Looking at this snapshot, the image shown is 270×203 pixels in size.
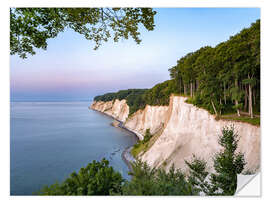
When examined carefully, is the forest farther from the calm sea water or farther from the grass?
the calm sea water

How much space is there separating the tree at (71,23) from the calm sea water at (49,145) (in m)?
1.40

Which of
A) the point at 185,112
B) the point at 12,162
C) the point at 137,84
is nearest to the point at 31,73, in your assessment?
the point at 12,162

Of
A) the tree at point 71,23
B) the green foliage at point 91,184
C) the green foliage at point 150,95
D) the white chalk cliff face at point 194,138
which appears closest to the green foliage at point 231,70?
the white chalk cliff face at point 194,138

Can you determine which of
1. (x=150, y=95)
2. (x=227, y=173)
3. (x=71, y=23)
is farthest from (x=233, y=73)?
(x=150, y=95)

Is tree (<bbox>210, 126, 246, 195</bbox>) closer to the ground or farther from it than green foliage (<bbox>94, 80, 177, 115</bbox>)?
closer to the ground

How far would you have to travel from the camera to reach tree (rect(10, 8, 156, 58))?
2.92 meters

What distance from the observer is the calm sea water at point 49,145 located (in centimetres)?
349

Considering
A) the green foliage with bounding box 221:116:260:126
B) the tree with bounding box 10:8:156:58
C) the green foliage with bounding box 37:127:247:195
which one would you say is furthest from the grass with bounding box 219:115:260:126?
the tree with bounding box 10:8:156:58

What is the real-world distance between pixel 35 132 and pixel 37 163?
0.94 m

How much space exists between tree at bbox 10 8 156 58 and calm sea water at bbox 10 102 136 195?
1405mm

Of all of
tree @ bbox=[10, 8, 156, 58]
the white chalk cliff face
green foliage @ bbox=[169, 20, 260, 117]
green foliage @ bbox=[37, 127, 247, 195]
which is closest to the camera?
green foliage @ bbox=[37, 127, 247, 195]

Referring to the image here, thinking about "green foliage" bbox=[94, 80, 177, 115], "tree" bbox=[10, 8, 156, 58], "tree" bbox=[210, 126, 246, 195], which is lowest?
"tree" bbox=[210, 126, 246, 195]

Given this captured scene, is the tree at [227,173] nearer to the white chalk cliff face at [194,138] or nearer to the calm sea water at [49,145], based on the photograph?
the white chalk cliff face at [194,138]
